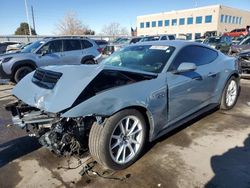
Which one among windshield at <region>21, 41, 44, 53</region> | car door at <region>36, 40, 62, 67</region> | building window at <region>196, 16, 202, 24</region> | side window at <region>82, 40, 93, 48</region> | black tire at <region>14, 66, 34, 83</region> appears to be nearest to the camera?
black tire at <region>14, 66, 34, 83</region>

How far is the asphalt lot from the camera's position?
3047 mm

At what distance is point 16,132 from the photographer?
468cm

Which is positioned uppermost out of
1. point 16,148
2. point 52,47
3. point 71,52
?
point 52,47

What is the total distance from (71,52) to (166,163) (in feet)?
26.7

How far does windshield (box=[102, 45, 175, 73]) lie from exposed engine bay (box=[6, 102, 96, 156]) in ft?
4.60

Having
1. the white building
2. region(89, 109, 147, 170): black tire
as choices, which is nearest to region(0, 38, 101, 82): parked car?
region(89, 109, 147, 170): black tire

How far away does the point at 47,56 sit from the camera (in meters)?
9.83

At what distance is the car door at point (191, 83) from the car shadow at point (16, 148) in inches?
89.4

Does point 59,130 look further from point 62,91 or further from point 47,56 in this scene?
point 47,56

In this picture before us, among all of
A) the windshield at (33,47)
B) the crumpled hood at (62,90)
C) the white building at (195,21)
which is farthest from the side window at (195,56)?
the white building at (195,21)

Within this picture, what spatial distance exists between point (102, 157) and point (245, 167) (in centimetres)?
191

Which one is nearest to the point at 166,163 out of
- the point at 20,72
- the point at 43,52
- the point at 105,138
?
the point at 105,138

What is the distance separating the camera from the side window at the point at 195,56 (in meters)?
4.00

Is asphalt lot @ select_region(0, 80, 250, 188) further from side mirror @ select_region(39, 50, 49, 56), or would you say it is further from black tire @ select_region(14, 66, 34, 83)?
side mirror @ select_region(39, 50, 49, 56)
